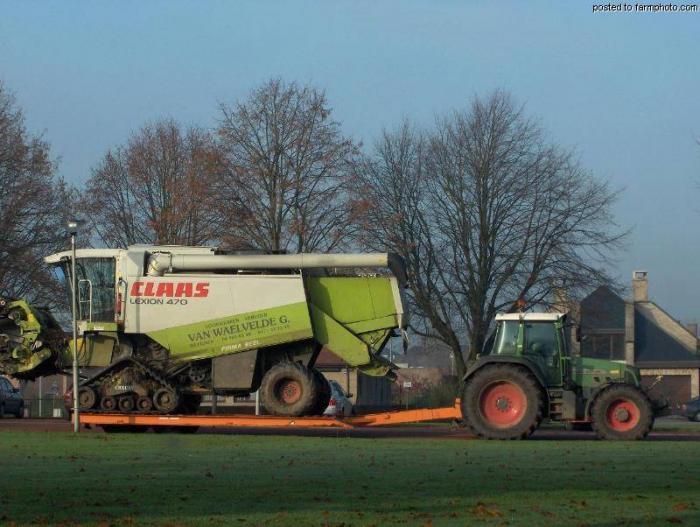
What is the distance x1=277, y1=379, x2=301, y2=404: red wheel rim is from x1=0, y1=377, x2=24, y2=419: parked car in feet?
62.1

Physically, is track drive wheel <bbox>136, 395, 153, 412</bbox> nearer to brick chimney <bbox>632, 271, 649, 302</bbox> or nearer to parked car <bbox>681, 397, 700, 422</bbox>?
parked car <bbox>681, 397, 700, 422</bbox>

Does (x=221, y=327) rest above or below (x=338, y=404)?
above

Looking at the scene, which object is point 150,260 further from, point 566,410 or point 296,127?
point 296,127

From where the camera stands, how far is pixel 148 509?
13.0 m

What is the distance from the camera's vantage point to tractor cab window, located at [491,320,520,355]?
26.8 meters

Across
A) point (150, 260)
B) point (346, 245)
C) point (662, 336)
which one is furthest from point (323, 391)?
point (662, 336)

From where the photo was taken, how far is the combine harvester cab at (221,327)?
27.0 meters

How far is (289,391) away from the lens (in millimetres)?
27062

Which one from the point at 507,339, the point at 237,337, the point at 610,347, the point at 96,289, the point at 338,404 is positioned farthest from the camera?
the point at 610,347

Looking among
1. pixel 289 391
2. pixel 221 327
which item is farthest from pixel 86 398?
pixel 289 391

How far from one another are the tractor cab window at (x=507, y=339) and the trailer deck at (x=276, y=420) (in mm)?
1544

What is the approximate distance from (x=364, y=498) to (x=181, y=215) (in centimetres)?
3106

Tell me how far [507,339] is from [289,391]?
16.6ft

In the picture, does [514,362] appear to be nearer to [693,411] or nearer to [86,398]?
[86,398]
